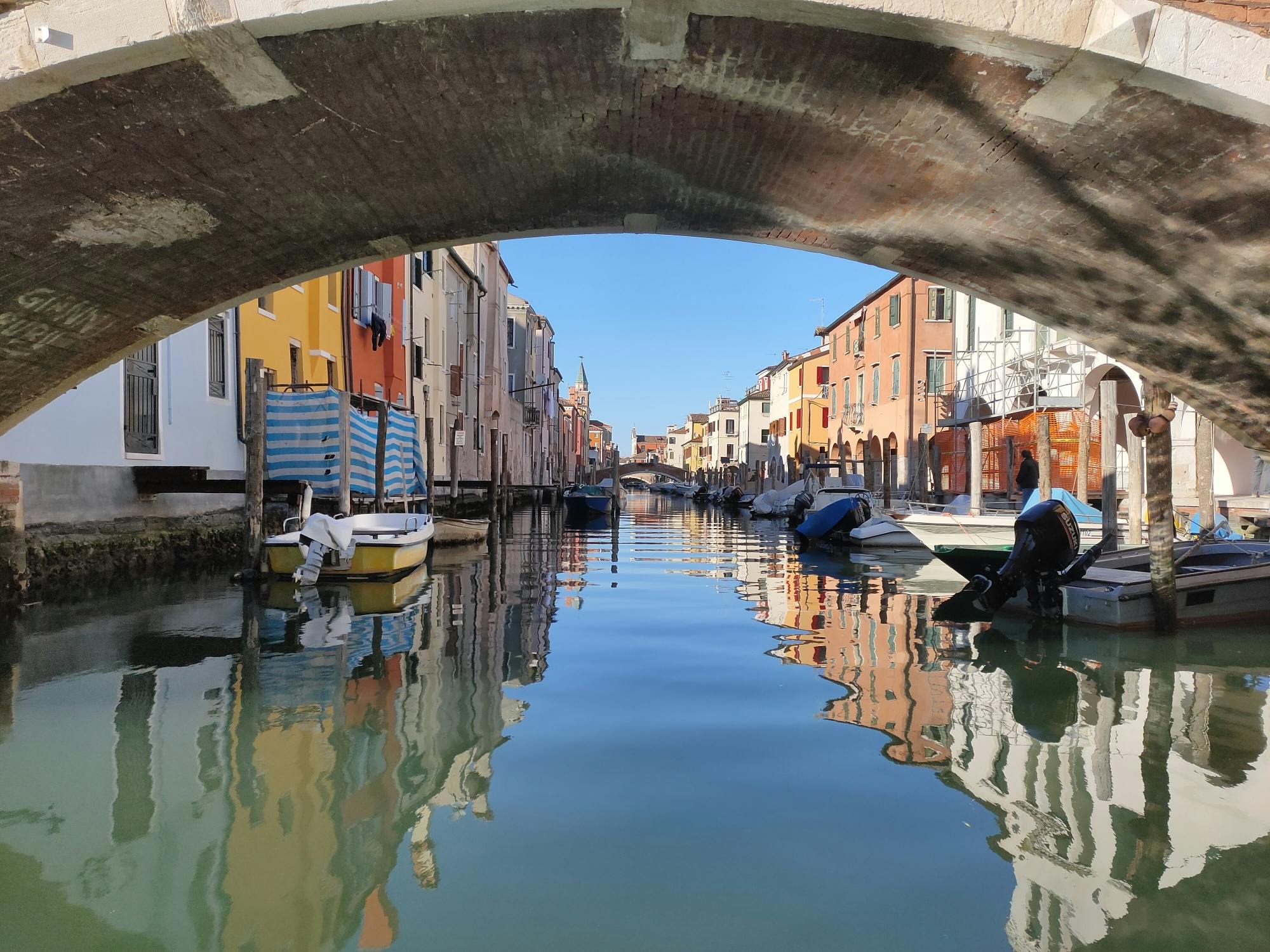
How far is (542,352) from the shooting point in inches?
2050

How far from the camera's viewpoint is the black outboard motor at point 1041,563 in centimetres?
860

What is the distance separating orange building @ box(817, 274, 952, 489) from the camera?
26875 millimetres

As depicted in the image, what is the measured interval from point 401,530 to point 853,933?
30.9ft

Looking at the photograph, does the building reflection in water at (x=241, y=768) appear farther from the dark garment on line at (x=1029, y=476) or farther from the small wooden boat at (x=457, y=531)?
the small wooden boat at (x=457, y=531)

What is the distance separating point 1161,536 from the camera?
7906 millimetres

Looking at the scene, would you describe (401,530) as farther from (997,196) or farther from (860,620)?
(997,196)

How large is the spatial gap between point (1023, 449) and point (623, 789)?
720 inches

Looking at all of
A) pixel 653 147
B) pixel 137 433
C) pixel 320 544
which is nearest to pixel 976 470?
pixel 320 544

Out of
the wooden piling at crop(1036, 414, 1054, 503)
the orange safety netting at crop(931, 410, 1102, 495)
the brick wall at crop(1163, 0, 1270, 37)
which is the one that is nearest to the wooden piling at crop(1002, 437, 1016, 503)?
the orange safety netting at crop(931, 410, 1102, 495)

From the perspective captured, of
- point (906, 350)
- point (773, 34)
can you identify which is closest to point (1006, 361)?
point (906, 350)

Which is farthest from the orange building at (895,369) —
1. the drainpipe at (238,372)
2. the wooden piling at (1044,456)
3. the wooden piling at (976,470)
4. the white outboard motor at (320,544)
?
the white outboard motor at (320,544)

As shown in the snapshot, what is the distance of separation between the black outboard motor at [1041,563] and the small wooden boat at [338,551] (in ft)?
20.2

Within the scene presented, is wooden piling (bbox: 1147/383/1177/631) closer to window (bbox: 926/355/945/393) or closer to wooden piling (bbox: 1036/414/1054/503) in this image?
wooden piling (bbox: 1036/414/1054/503)

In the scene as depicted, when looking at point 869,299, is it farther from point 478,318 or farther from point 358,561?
point 358,561
